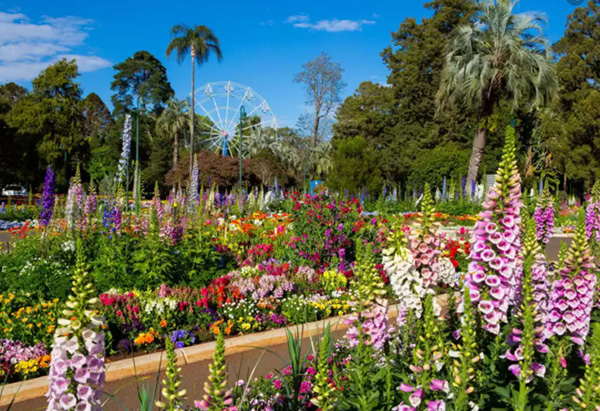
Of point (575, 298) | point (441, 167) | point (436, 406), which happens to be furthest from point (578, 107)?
point (436, 406)

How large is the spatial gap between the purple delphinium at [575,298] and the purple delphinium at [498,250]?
20cm

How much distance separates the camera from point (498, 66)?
59.6 ft

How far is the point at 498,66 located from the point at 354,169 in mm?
7095

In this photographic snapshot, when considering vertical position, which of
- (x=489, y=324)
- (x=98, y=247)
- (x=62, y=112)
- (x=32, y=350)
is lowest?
(x=32, y=350)

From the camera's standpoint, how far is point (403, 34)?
1437 inches

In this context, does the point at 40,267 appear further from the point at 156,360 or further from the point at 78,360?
the point at 78,360

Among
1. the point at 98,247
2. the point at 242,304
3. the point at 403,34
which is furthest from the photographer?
the point at 403,34

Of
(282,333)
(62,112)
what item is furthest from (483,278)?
(62,112)

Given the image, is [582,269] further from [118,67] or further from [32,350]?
[118,67]

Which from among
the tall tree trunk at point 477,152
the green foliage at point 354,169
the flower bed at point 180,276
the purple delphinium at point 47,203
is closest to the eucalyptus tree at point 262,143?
the green foliage at point 354,169

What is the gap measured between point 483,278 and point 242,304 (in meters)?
3.51

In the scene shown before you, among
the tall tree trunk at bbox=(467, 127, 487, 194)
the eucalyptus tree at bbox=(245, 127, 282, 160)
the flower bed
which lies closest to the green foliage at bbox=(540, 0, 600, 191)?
the tall tree trunk at bbox=(467, 127, 487, 194)

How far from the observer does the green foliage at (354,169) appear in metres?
19.9

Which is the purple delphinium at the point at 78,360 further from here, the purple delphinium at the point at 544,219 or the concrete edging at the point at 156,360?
the purple delphinium at the point at 544,219
